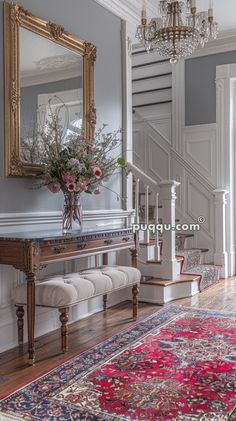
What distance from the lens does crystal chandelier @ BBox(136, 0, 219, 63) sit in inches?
123

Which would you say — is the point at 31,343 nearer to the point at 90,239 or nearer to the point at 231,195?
the point at 90,239

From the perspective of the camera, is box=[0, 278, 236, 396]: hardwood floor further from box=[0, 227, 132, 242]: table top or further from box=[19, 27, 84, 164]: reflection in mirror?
box=[19, 27, 84, 164]: reflection in mirror

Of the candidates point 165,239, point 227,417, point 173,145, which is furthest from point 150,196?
point 227,417

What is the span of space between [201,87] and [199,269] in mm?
2613

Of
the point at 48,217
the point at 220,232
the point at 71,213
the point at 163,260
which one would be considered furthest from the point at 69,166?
the point at 220,232

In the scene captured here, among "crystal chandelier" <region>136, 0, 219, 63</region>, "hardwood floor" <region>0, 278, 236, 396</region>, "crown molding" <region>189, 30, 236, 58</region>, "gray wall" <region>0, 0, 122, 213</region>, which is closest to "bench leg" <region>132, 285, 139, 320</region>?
"hardwood floor" <region>0, 278, 236, 396</region>

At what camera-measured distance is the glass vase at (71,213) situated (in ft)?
11.1

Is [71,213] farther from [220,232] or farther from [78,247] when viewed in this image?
[220,232]

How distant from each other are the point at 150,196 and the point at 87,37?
261cm

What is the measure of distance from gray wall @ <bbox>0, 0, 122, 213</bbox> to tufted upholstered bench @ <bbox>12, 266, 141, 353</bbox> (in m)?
0.62

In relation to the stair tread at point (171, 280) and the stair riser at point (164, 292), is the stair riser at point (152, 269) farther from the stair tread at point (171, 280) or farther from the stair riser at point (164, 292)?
the stair riser at point (164, 292)

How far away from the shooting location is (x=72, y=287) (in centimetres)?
296

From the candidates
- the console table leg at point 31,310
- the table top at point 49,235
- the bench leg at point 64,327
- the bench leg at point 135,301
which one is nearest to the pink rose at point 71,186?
the table top at point 49,235

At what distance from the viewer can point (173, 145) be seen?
639cm
